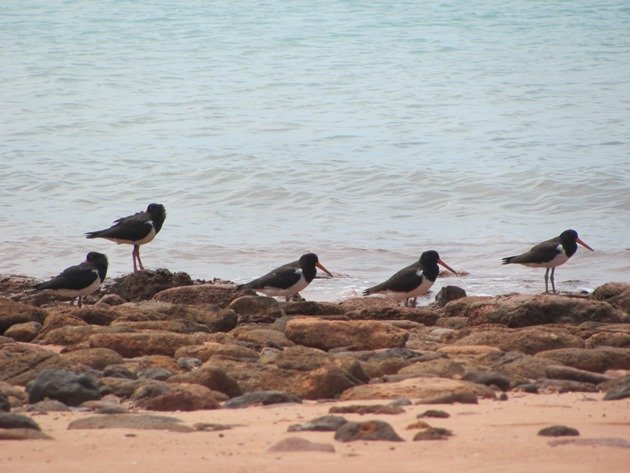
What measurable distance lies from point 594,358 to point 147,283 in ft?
17.6

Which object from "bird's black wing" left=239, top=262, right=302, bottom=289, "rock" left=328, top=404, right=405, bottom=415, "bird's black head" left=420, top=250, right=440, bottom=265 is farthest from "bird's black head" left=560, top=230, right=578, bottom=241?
"rock" left=328, top=404, right=405, bottom=415

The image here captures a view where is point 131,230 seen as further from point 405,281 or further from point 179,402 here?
point 179,402

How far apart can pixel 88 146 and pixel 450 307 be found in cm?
1371

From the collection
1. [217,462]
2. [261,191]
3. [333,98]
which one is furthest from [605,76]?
[217,462]

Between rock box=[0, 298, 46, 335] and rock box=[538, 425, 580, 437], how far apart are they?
496 centimetres

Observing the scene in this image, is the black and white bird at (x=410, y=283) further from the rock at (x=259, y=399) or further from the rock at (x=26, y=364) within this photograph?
the rock at (x=259, y=399)

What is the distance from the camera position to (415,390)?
6.09 metres

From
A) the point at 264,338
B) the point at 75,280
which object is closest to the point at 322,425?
the point at 264,338

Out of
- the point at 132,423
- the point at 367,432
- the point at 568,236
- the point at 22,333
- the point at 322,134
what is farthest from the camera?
the point at 322,134

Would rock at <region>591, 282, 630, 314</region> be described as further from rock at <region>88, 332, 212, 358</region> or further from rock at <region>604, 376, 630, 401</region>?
rock at <region>88, 332, 212, 358</region>

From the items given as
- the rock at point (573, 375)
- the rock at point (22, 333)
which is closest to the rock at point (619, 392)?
the rock at point (573, 375)

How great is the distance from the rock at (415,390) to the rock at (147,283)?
5.18 meters

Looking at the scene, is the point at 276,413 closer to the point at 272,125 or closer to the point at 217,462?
the point at 217,462

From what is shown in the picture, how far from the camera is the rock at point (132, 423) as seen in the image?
17.1 ft
